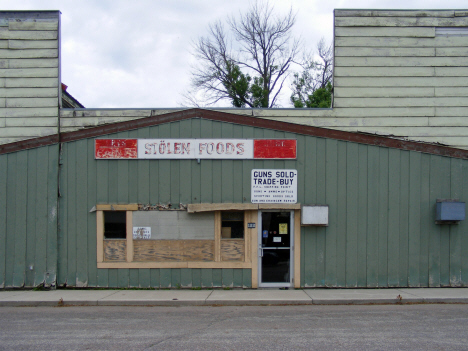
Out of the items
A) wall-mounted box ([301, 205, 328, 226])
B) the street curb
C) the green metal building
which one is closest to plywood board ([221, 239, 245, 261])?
the green metal building

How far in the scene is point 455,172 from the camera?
10305 millimetres

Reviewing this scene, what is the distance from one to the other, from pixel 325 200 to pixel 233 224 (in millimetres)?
2375

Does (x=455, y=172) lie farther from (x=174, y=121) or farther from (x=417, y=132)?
(x=174, y=121)

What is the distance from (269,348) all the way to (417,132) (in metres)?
7.49

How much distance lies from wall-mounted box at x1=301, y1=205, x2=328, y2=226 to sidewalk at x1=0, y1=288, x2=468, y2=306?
164cm

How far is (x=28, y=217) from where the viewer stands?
33.8 feet

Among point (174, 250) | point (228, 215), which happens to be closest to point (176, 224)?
point (174, 250)

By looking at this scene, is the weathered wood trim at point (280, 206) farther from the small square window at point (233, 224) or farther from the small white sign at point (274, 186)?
the small square window at point (233, 224)

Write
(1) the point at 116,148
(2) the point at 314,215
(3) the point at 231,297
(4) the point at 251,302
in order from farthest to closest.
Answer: (1) the point at 116,148
(2) the point at 314,215
(3) the point at 231,297
(4) the point at 251,302

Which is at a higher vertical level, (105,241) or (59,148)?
(59,148)

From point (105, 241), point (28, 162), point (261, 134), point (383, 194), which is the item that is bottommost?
point (105, 241)

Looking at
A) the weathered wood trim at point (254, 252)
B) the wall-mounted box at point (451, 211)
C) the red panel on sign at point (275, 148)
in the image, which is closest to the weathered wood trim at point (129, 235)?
the weathered wood trim at point (254, 252)

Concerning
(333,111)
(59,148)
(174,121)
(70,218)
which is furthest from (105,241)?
(333,111)

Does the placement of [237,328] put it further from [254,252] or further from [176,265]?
[176,265]
